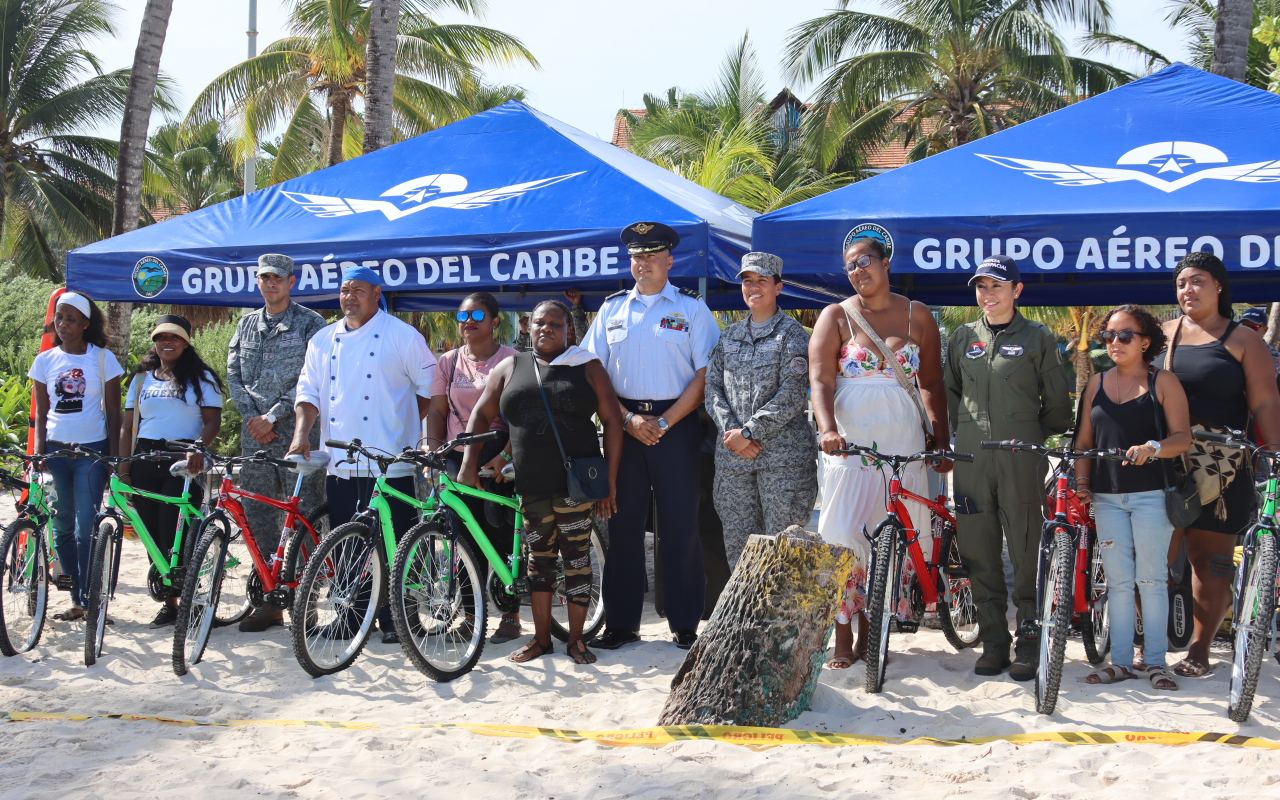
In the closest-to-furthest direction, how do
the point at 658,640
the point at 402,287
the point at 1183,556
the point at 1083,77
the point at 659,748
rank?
the point at 659,748
the point at 1183,556
the point at 658,640
the point at 402,287
the point at 1083,77

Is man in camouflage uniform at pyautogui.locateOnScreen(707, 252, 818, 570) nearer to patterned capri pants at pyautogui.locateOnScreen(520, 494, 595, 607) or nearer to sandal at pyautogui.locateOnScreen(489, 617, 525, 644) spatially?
patterned capri pants at pyautogui.locateOnScreen(520, 494, 595, 607)

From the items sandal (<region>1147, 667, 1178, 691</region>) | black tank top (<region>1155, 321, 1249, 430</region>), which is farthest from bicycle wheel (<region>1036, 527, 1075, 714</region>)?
black tank top (<region>1155, 321, 1249, 430</region>)

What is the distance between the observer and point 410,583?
4.70m

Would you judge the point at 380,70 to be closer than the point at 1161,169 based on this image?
No

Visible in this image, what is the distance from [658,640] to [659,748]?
5.57 ft

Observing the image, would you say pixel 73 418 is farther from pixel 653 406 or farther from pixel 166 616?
pixel 653 406

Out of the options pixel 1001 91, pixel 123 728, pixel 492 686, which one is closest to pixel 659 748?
pixel 492 686

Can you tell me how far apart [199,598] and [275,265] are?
198cm

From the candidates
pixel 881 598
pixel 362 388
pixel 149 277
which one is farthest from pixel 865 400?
pixel 149 277

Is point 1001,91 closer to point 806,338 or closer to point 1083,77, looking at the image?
point 1083,77

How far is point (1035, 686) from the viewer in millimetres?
4422

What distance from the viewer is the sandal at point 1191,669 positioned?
4570 mm

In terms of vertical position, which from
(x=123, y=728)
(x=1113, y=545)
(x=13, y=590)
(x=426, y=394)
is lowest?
(x=123, y=728)

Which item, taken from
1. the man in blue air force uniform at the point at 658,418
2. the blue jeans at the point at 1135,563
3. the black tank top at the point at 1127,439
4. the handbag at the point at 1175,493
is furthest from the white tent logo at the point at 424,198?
the blue jeans at the point at 1135,563
